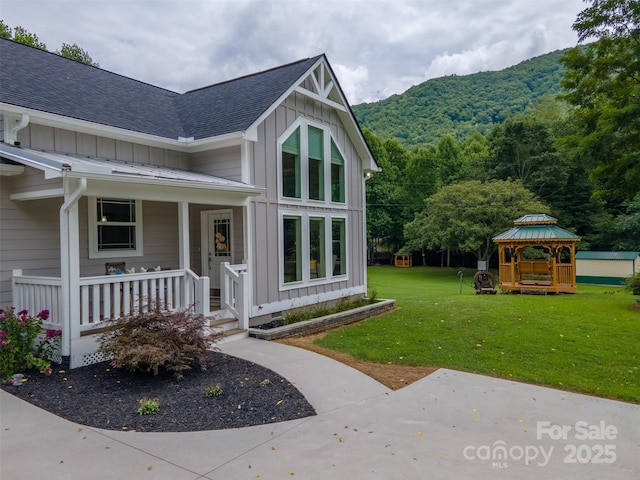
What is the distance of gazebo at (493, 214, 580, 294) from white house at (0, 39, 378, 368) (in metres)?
8.39

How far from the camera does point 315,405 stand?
4.64 meters

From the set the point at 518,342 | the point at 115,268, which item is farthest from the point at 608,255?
the point at 115,268

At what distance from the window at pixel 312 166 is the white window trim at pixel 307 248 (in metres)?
A: 0.38

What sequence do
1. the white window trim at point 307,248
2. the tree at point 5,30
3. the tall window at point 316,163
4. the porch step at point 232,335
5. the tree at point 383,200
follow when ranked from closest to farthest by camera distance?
the porch step at point 232,335, the white window trim at point 307,248, the tall window at point 316,163, the tree at point 5,30, the tree at point 383,200

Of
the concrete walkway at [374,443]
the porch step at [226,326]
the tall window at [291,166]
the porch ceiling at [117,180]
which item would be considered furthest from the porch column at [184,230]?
the concrete walkway at [374,443]

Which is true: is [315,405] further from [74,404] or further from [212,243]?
[212,243]

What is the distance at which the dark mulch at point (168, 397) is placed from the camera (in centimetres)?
417

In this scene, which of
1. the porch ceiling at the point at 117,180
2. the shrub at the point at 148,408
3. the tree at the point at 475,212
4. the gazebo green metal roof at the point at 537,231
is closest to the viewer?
the shrub at the point at 148,408

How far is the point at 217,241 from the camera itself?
964 cm

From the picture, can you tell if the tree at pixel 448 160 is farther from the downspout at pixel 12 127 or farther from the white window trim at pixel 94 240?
the downspout at pixel 12 127

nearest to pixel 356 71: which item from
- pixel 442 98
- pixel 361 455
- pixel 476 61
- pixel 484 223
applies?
pixel 442 98

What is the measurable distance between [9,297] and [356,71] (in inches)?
2396

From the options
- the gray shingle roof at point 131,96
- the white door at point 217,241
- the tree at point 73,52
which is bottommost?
the white door at point 217,241

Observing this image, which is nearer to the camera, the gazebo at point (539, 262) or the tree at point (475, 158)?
the gazebo at point (539, 262)
